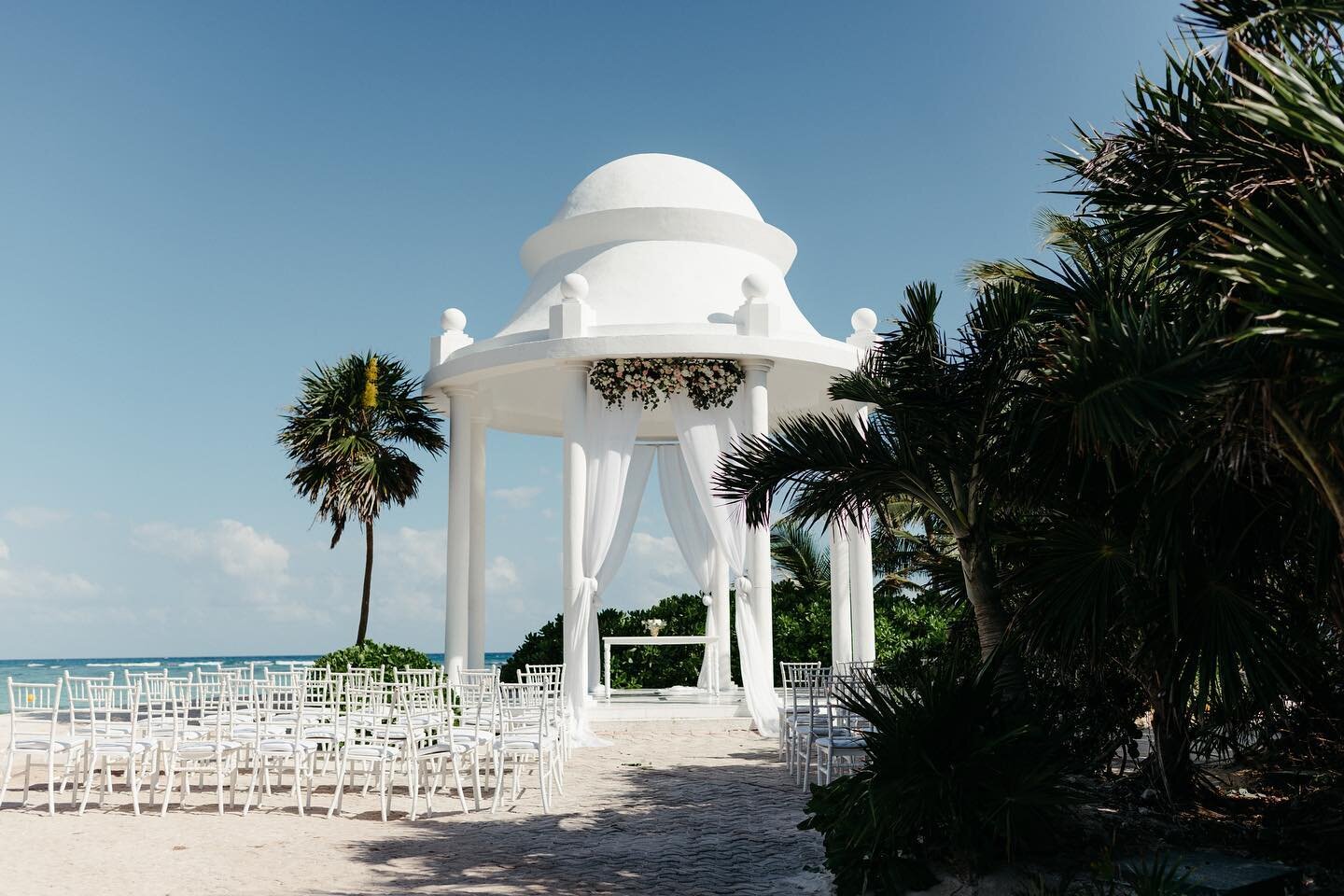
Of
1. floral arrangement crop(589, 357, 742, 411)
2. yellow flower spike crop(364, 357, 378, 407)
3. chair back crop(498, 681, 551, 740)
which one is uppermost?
yellow flower spike crop(364, 357, 378, 407)

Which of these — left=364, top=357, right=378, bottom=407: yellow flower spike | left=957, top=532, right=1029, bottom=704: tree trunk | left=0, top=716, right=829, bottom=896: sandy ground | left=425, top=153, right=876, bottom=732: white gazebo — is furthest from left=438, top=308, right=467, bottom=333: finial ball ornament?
left=957, top=532, right=1029, bottom=704: tree trunk

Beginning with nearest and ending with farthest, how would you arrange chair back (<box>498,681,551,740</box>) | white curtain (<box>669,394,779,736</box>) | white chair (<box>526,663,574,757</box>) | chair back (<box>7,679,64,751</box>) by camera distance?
chair back (<box>7,679,64,751</box>) → chair back (<box>498,681,551,740</box>) → white chair (<box>526,663,574,757</box>) → white curtain (<box>669,394,779,736</box>)

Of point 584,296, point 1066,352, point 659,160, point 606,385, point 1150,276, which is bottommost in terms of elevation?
point 1066,352

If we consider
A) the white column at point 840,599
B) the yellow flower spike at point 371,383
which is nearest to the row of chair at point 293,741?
the white column at point 840,599

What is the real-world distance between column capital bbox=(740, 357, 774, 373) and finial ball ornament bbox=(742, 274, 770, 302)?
2.75 ft

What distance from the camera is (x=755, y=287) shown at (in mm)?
14867

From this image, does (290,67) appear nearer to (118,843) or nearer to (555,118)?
(555,118)

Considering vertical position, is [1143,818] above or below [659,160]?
below

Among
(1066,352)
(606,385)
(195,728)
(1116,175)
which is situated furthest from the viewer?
(606,385)

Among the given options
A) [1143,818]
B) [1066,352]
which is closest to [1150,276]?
[1066,352]

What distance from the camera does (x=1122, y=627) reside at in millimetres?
6629

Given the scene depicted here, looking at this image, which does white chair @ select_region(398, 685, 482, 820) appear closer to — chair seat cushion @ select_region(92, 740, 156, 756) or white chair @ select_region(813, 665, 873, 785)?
chair seat cushion @ select_region(92, 740, 156, 756)

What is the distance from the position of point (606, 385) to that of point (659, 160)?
449 centimetres

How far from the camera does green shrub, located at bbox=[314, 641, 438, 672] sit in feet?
50.4
